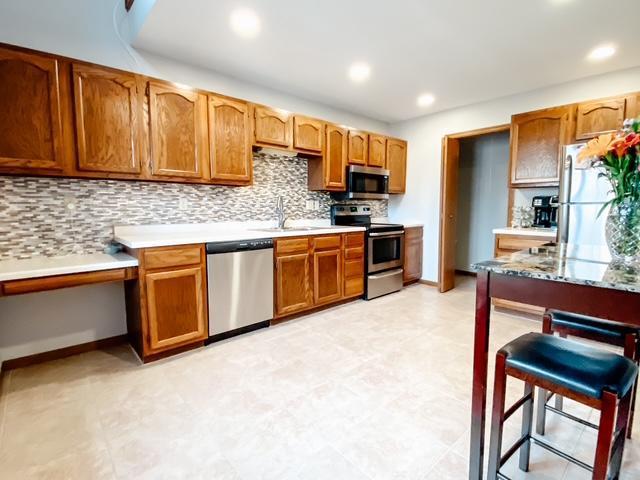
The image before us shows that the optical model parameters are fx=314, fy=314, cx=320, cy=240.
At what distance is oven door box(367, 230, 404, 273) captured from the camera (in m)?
3.94

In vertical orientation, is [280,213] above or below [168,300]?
above

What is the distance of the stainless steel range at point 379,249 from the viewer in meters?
3.94

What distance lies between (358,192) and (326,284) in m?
1.35

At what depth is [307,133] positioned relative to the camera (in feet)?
11.5

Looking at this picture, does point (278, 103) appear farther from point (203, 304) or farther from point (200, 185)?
point (203, 304)

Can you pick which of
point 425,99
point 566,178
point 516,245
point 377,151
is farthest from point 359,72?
point 516,245

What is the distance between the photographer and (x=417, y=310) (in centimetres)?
354

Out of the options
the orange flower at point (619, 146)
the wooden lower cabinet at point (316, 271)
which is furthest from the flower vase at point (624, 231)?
the wooden lower cabinet at point (316, 271)

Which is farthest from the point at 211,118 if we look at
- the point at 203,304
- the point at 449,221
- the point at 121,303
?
the point at 449,221

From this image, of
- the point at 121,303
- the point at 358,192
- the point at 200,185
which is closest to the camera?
the point at 121,303

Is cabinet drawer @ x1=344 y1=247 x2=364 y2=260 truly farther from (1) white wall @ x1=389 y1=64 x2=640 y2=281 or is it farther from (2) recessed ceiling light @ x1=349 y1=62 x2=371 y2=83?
(2) recessed ceiling light @ x1=349 y1=62 x2=371 y2=83

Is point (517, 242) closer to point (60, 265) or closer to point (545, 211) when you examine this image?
point (545, 211)

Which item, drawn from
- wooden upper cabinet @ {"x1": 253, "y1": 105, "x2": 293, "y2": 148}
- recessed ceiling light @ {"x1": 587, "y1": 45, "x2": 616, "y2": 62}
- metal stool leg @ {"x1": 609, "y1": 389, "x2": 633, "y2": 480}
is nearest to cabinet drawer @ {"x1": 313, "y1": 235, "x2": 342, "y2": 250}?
wooden upper cabinet @ {"x1": 253, "y1": 105, "x2": 293, "y2": 148}

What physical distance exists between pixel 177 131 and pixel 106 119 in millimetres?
491
